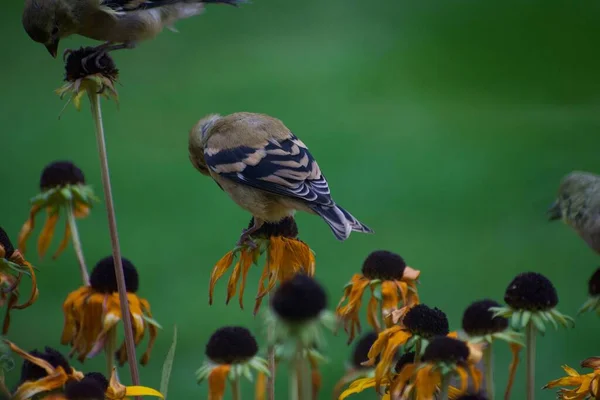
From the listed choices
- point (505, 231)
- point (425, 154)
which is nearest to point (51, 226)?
point (505, 231)

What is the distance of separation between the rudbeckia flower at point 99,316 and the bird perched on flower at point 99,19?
437 mm

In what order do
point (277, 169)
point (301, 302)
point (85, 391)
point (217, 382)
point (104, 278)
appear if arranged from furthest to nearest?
1. point (277, 169)
2. point (104, 278)
3. point (217, 382)
4. point (85, 391)
5. point (301, 302)

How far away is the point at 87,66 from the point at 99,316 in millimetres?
410

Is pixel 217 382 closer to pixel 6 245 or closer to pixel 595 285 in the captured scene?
pixel 6 245

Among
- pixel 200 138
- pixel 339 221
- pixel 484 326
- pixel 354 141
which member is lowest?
pixel 484 326

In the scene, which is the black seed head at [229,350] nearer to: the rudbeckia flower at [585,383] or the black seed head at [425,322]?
the black seed head at [425,322]

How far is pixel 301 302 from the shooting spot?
2.99 ft

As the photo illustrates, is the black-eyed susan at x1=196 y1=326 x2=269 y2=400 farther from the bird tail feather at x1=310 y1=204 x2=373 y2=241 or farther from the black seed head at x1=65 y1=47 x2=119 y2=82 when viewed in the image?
the black seed head at x1=65 y1=47 x2=119 y2=82

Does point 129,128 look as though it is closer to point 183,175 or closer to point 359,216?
point 183,175

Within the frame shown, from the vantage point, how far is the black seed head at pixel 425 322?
121cm

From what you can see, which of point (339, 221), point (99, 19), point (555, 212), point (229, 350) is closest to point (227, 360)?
point (229, 350)

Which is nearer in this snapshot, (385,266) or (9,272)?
(9,272)

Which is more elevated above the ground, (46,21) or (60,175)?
(46,21)

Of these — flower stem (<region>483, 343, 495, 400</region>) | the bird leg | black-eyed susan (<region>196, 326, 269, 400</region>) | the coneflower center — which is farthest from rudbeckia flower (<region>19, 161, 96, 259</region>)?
flower stem (<region>483, 343, 495, 400</region>)
